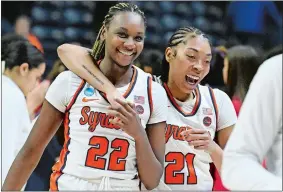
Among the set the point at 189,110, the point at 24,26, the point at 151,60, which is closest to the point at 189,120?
the point at 189,110

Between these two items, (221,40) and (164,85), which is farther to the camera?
(221,40)

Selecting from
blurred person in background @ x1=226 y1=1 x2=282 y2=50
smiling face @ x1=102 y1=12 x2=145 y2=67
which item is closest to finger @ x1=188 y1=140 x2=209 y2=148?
smiling face @ x1=102 y1=12 x2=145 y2=67

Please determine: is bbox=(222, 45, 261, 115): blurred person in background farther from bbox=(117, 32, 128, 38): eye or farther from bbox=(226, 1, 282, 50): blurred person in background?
bbox=(226, 1, 282, 50): blurred person in background

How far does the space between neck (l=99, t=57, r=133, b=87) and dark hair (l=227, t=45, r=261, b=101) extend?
1.16 m

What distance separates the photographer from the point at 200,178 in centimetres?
288

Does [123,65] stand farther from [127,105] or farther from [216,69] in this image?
[216,69]

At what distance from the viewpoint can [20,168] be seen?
2.74 metres

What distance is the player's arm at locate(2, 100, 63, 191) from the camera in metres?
2.67

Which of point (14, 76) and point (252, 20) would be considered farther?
point (252, 20)

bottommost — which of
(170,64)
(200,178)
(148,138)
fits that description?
(200,178)

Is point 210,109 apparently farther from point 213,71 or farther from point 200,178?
point 213,71

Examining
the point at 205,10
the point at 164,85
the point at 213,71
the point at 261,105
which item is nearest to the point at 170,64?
the point at 164,85

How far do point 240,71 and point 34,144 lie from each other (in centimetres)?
152

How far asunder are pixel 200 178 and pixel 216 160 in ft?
0.52
